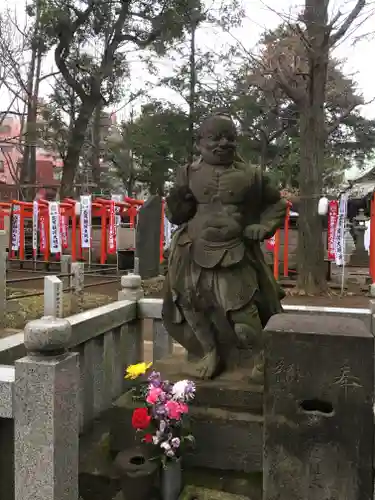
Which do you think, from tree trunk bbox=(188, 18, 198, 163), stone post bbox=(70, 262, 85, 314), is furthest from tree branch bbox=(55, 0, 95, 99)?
stone post bbox=(70, 262, 85, 314)

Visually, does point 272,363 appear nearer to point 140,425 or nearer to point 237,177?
point 140,425

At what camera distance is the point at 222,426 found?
10.6ft

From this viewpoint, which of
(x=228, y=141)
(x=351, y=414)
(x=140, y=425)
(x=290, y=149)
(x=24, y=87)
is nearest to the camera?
(x=351, y=414)

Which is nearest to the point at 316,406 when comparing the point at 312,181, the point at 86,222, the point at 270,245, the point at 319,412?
the point at 319,412

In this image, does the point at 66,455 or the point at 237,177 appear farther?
the point at 237,177

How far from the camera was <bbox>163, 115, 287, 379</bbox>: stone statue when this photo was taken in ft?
11.4

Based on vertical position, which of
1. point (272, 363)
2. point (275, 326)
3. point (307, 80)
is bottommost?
point (272, 363)

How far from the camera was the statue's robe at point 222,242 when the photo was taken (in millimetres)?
3490

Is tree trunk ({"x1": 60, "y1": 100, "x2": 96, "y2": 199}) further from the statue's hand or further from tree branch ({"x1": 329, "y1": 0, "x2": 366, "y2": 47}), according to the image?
A: the statue's hand

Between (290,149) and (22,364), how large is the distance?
21.4m

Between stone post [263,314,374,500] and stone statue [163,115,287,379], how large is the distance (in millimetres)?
1188

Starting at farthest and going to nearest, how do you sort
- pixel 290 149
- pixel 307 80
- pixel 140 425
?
pixel 290 149 < pixel 307 80 < pixel 140 425

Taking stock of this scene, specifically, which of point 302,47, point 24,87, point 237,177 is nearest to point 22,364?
point 237,177

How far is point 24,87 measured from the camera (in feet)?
66.2
